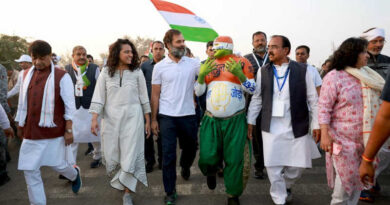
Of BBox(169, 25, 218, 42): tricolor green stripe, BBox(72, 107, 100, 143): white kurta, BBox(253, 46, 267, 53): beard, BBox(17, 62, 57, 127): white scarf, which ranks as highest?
BBox(169, 25, 218, 42): tricolor green stripe

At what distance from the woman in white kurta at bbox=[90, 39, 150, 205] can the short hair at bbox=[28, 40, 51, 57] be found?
27.6 inches

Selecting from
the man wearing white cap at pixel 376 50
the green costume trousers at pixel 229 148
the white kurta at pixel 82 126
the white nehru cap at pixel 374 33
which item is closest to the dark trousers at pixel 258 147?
the green costume trousers at pixel 229 148

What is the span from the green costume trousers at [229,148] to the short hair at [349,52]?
123cm

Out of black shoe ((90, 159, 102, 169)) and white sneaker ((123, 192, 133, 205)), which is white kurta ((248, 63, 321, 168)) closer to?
white sneaker ((123, 192, 133, 205))

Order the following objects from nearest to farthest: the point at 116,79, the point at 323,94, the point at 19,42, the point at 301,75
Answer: the point at 323,94 < the point at 301,75 < the point at 116,79 < the point at 19,42

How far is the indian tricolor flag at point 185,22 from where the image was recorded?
7.01m

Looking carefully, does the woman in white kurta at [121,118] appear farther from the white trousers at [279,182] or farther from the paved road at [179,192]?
the white trousers at [279,182]

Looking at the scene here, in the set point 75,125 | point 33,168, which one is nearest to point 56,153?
point 33,168

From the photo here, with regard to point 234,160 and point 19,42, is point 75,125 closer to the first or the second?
point 234,160

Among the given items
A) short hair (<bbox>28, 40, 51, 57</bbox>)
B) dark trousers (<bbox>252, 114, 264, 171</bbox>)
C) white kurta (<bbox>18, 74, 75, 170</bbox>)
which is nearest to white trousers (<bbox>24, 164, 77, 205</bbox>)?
white kurta (<bbox>18, 74, 75, 170</bbox>)

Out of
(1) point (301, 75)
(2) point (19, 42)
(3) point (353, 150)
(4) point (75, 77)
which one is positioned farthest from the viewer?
(2) point (19, 42)

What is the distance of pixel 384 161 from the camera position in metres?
3.69

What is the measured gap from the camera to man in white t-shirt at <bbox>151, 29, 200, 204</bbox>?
12.4 ft

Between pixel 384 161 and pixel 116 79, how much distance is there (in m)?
3.57
